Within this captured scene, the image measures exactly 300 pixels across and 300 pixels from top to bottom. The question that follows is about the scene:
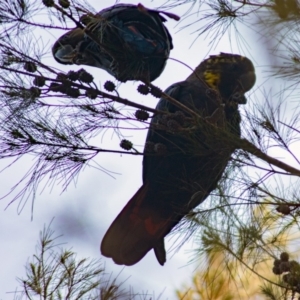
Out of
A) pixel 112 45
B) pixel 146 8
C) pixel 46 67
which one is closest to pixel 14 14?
pixel 46 67

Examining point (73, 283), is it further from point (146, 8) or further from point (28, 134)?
point (146, 8)

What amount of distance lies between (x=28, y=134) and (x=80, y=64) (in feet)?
1.68

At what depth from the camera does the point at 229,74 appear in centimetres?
341

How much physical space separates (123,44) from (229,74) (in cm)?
102

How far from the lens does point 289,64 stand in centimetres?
209

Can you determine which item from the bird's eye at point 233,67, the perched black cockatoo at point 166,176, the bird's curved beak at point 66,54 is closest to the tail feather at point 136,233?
the perched black cockatoo at point 166,176

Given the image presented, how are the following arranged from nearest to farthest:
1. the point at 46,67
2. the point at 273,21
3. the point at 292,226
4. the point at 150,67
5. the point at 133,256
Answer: the point at 273,21
the point at 292,226
the point at 46,67
the point at 150,67
the point at 133,256

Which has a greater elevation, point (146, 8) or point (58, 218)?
point (146, 8)

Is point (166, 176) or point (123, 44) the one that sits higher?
point (123, 44)

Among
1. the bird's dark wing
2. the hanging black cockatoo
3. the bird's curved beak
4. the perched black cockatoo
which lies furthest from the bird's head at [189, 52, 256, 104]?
the bird's curved beak

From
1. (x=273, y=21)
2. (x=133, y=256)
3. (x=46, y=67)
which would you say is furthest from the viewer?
(x=133, y=256)

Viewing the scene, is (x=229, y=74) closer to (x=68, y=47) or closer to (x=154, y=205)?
(x=154, y=205)

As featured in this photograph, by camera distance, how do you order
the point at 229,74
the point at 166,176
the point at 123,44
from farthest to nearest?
the point at 229,74 → the point at 166,176 → the point at 123,44

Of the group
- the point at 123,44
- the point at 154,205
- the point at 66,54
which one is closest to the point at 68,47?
the point at 66,54
